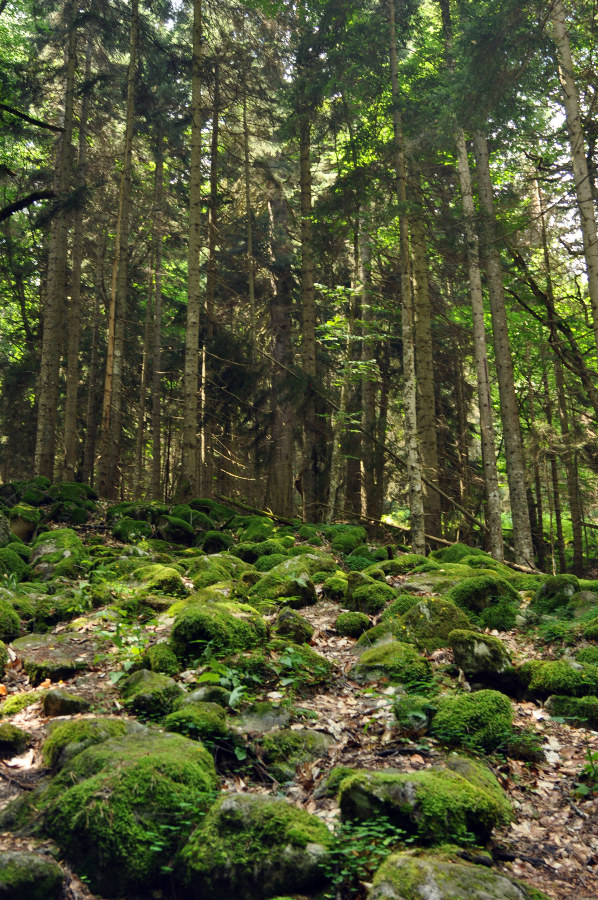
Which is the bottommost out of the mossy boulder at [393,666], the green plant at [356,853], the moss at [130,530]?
the green plant at [356,853]

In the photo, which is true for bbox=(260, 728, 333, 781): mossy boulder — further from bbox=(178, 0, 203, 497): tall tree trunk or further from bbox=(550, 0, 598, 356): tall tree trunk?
bbox=(178, 0, 203, 497): tall tree trunk

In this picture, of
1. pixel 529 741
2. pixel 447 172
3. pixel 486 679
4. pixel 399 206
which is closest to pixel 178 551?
pixel 486 679

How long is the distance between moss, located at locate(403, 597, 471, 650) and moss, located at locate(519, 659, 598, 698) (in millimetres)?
911

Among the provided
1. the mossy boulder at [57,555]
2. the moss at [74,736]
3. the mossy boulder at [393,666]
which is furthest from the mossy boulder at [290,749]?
the mossy boulder at [57,555]

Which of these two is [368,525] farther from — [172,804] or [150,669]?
[172,804]

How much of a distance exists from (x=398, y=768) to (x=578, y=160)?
10548 mm

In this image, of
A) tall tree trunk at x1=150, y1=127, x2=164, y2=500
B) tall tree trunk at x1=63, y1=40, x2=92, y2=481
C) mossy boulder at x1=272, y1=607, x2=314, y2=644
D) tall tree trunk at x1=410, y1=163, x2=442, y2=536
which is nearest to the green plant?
mossy boulder at x1=272, y1=607, x2=314, y2=644

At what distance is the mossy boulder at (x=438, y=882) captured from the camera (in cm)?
280

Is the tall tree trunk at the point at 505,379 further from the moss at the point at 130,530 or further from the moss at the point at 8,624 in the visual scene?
the moss at the point at 8,624

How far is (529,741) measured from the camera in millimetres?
4691

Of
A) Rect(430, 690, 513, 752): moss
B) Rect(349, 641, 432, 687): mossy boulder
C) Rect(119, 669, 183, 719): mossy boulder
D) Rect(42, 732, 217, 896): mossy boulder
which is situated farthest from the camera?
Rect(349, 641, 432, 687): mossy boulder

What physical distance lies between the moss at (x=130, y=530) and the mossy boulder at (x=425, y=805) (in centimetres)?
773

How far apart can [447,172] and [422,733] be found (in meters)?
17.2

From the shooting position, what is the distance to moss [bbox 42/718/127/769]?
387cm
